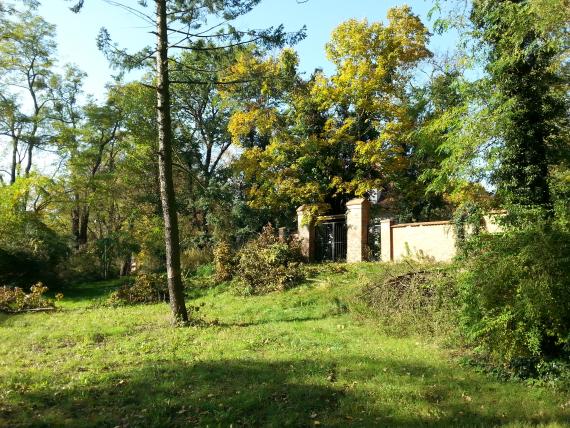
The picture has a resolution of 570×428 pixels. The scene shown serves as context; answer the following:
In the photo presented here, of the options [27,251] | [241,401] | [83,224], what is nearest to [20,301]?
[27,251]

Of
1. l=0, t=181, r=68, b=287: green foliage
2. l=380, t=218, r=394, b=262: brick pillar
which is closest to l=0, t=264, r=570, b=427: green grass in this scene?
l=380, t=218, r=394, b=262: brick pillar

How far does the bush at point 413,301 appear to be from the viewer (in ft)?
31.6

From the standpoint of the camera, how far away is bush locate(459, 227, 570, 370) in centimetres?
675

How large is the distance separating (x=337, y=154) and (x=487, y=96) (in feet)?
39.2

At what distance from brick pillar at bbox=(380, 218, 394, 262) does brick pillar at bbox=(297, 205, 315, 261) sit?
3303 millimetres

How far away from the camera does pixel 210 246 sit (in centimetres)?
2550

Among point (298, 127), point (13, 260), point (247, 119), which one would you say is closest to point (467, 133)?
point (298, 127)

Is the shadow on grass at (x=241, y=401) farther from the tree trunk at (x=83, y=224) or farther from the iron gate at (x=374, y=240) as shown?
the tree trunk at (x=83, y=224)

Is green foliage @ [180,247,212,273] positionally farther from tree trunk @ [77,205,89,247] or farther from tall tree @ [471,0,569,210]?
tall tree @ [471,0,569,210]

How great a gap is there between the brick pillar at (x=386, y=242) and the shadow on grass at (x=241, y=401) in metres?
11.1

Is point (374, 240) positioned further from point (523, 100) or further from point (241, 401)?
point (241, 401)

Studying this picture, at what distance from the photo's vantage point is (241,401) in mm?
6000

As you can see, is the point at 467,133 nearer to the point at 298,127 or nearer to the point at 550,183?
the point at 550,183

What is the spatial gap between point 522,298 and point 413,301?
3866 mm
